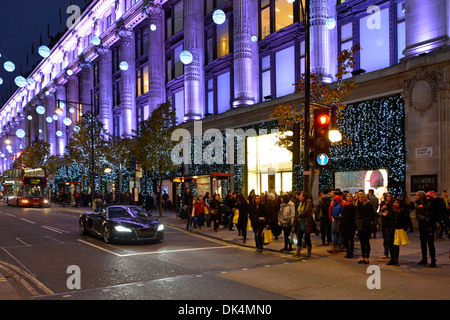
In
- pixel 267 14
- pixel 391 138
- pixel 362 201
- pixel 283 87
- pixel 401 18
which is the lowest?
pixel 362 201

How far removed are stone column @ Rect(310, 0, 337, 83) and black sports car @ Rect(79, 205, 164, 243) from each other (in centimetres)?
1313

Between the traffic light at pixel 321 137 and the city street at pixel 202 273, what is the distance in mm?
2808

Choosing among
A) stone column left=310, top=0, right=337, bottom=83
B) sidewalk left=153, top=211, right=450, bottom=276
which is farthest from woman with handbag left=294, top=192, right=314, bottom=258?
stone column left=310, top=0, right=337, bottom=83

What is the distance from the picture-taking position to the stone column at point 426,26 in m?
17.0

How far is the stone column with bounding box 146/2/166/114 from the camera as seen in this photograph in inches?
1464

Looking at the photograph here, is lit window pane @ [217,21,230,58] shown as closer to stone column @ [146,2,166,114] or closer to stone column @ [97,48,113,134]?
stone column @ [146,2,166,114]

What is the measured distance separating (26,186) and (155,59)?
20696 millimetres

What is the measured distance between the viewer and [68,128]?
62125 mm

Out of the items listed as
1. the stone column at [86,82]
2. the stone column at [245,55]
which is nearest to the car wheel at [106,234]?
the stone column at [245,55]

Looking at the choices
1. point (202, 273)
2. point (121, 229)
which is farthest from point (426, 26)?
point (121, 229)

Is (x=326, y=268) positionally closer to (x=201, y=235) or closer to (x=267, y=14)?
(x=201, y=235)

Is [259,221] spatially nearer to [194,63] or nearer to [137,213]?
[137,213]
